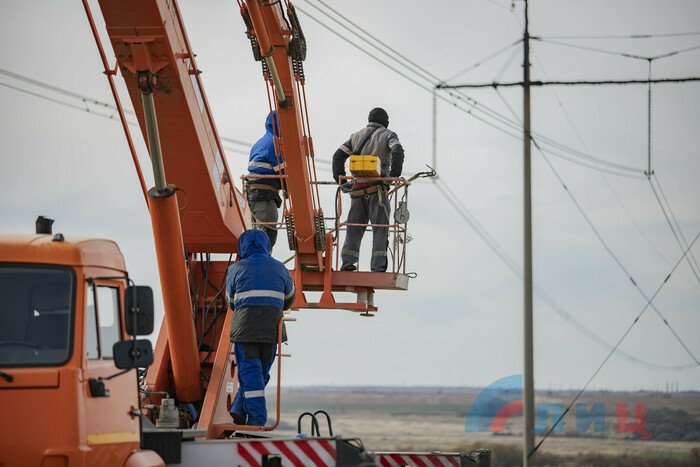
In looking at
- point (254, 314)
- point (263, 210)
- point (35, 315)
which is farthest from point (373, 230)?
point (35, 315)

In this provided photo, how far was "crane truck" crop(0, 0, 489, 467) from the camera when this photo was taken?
8.73m

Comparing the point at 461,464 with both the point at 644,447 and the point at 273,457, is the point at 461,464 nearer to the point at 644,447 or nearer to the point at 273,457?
the point at 273,457

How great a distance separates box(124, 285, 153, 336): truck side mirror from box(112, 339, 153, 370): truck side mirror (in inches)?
4.2

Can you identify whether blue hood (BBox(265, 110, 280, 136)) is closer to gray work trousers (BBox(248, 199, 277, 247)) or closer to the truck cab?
gray work trousers (BBox(248, 199, 277, 247))

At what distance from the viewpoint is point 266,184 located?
52.9 ft

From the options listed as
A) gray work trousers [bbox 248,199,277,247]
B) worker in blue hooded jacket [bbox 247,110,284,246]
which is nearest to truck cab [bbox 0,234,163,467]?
worker in blue hooded jacket [bbox 247,110,284,246]

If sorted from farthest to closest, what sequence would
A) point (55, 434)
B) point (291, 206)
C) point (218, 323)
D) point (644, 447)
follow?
point (644, 447), point (291, 206), point (218, 323), point (55, 434)

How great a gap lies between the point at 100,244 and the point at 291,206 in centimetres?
652

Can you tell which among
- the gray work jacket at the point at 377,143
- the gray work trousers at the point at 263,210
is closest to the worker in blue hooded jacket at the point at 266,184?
the gray work trousers at the point at 263,210

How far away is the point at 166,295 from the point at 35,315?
117 inches

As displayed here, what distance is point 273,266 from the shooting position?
1239 centimetres

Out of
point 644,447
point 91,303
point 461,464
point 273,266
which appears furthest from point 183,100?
point 644,447

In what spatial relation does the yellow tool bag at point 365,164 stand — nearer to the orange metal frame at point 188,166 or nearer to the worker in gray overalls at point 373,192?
the worker in gray overalls at point 373,192

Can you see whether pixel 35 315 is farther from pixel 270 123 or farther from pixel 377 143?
pixel 377 143
